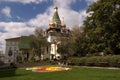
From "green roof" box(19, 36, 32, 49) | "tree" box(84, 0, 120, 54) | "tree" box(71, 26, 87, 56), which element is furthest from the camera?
"green roof" box(19, 36, 32, 49)

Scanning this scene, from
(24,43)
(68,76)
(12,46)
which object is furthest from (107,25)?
(12,46)

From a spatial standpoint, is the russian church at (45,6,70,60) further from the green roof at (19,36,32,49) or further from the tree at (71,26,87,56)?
the tree at (71,26,87,56)

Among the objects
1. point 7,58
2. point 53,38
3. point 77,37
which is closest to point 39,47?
point 77,37

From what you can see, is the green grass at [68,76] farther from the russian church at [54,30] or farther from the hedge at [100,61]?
the russian church at [54,30]

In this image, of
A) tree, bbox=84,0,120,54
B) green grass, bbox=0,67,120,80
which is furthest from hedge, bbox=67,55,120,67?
green grass, bbox=0,67,120,80

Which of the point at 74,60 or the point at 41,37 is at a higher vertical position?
the point at 41,37

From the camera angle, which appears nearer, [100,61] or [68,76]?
[68,76]

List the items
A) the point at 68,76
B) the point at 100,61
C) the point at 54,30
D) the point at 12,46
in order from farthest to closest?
the point at 12,46, the point at 54,30, the point at 100,61, the point at 68,76

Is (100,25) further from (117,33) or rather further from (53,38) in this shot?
(53,38)

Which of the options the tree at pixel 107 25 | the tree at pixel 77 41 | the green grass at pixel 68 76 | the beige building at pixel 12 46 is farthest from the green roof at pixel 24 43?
the green grass at pixel 68 76

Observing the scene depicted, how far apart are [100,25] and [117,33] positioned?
3708 mm

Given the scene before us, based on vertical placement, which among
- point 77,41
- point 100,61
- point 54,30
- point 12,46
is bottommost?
point 100,61

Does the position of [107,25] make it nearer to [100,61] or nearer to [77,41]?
[100,61]

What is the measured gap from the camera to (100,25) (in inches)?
2014
